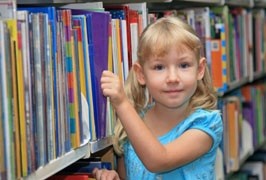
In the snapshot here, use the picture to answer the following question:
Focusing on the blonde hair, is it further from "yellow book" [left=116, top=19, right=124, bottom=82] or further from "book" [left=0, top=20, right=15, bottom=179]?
"book" [left=0, top=20, right=15, bottom=179]

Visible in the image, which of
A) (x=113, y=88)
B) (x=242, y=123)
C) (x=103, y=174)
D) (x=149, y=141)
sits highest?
(x=113, y=88)

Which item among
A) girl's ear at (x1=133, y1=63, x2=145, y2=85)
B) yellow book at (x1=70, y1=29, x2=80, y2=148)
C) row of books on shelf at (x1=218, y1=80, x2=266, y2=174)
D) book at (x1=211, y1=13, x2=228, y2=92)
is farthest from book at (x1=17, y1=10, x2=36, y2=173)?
row of books on shelf at (x1=218, y1=80, x2=266, y2=174)

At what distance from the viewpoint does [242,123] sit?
Result: 9.67ft

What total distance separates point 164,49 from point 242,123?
1724 millimetres

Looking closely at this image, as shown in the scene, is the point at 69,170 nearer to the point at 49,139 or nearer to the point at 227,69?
the point at 49,139

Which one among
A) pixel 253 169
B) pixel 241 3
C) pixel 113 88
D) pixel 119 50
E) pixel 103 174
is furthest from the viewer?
pixel 253 169

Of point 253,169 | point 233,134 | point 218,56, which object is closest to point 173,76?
point 218,56

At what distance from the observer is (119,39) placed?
148 centimetres

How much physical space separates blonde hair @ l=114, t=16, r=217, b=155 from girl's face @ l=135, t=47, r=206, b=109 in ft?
0.05

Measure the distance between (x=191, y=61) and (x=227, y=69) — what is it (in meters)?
1.20

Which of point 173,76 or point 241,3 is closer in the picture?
point 173,76

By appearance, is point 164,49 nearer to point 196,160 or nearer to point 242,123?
point 196,160

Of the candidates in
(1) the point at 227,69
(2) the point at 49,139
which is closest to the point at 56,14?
(2) the point at 49,139

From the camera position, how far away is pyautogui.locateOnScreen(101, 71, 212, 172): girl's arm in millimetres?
1235
